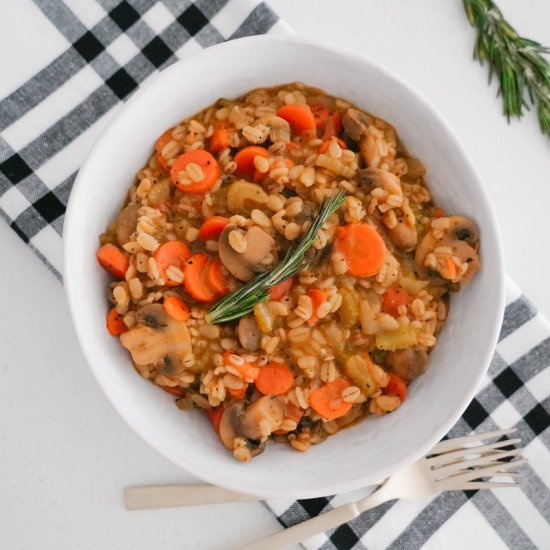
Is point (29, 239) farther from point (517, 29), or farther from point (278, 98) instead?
point (517, 29)

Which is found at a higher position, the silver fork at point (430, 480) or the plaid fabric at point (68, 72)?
the plaid fabric at point (68, 72)

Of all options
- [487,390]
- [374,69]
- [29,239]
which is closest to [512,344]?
[487,390]

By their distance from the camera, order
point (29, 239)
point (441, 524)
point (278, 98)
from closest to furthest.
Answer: point (278, 98) < point (29, 239) < point (441, 524)

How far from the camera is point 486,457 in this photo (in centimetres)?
351

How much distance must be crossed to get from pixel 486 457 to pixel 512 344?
604mm

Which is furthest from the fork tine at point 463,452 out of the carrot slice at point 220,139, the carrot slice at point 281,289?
the carrot slice at point 220,139

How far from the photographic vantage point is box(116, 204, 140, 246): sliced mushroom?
2.77 metres

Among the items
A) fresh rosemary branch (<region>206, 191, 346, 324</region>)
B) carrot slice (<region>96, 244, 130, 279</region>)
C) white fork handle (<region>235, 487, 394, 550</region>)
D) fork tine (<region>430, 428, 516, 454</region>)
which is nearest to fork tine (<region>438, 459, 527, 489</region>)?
fork tine (<region>430, 428, 516, 454</region>)

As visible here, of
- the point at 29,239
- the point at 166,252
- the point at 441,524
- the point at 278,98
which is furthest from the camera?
the point at 441,524

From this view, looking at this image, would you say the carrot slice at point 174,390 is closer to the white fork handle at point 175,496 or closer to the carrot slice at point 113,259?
the carrot slice at point 113,259

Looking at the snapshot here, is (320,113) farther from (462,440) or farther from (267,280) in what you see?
(462,440)

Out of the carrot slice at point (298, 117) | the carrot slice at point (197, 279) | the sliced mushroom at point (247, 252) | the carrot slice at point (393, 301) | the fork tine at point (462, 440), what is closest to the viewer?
the sliced mushroom at point (247, 252)

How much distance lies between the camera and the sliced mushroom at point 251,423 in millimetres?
2637

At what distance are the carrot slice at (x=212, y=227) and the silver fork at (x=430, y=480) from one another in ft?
5.49
